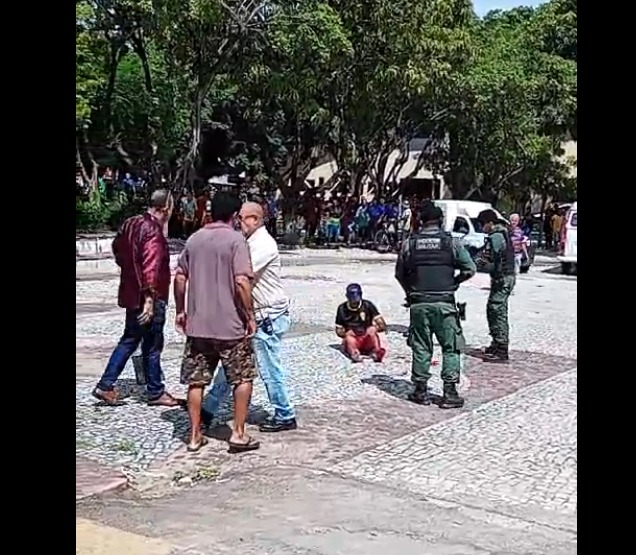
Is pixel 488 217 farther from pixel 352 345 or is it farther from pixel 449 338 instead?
pixel 449 338

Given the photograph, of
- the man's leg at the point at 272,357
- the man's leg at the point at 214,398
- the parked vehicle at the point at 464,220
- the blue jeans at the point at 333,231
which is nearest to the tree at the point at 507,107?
the blue jeans at the point at 333,231

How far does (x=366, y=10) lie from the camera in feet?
86.7

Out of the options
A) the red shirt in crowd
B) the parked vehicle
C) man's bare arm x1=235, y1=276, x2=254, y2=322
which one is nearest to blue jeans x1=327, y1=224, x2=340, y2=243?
the parked vehicle

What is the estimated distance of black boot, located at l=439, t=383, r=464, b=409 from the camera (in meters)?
8.21

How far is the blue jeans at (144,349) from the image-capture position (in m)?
7.55

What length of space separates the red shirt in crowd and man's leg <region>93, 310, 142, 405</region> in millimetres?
146

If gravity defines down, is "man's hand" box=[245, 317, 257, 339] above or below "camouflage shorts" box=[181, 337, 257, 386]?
above

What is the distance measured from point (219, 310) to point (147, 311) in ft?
3.92

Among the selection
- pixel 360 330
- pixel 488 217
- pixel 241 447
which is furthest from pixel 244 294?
pixel 488 217

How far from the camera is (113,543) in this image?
16.0 ft

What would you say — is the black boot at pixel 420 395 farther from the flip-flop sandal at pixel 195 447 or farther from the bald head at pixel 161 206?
the bald head at pixel 161 206

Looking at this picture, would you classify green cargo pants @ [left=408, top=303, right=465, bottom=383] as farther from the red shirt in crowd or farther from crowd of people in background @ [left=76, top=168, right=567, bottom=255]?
crowd of people in background @ [left=76, top=168, right=567, bottom=255]
